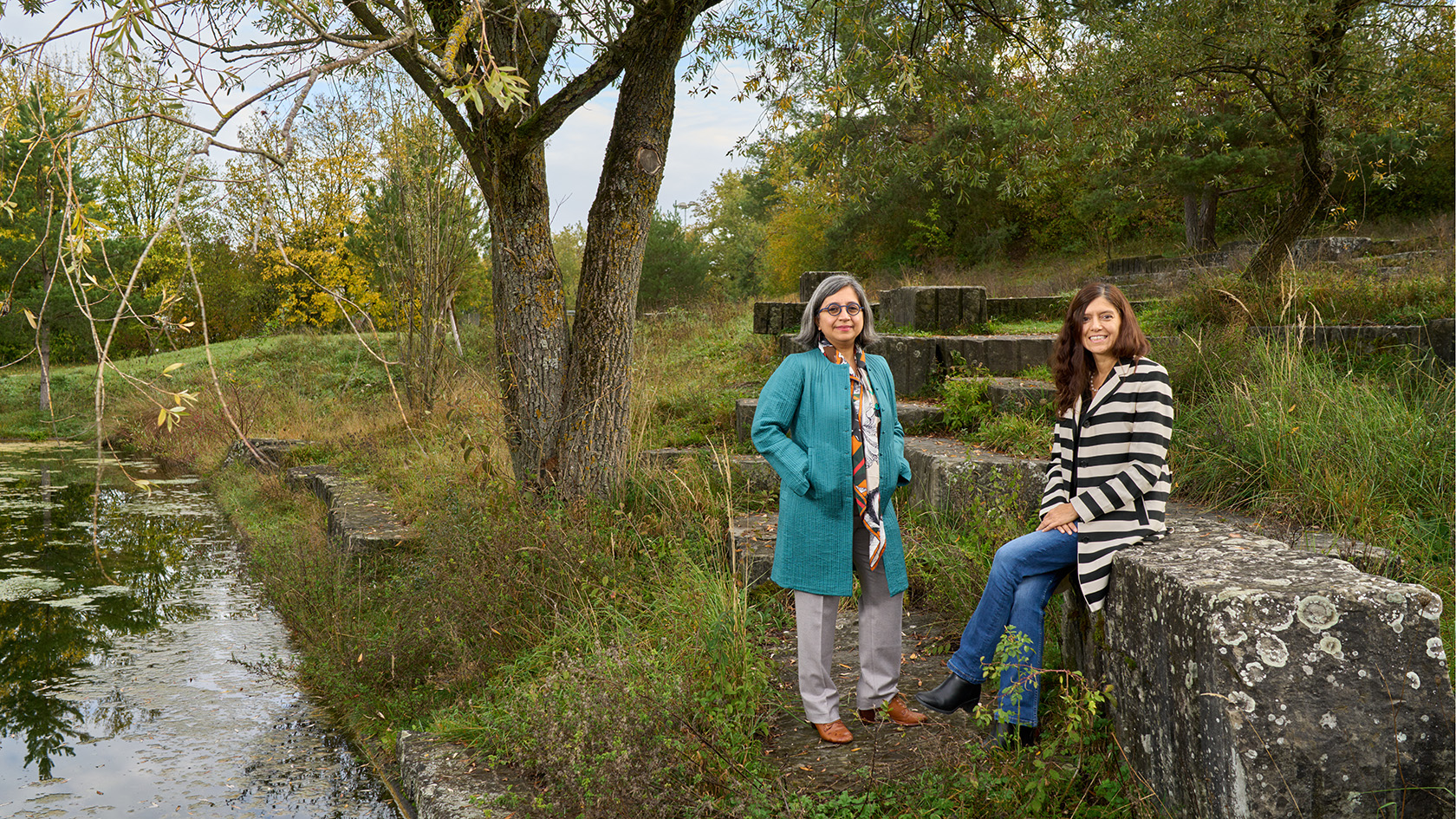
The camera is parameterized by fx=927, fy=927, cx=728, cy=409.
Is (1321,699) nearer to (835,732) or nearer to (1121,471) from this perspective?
(1121,471)

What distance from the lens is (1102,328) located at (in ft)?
10.1

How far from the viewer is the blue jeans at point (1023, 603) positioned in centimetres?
298

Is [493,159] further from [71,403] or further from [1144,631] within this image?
[71,403]

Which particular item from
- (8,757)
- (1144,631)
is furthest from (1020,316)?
(8,757)

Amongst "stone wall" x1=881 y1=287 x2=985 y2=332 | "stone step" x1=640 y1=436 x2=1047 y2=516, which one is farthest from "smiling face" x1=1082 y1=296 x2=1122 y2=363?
"stone wall" x1=881 y1=287 x2=985 y2=332

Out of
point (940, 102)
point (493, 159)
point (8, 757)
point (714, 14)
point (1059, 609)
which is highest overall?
point (714, 14)

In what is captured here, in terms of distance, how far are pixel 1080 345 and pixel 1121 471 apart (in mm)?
490

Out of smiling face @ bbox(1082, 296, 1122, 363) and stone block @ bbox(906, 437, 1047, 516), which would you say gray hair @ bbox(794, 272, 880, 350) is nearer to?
smiling face @ bbox(1082, 296, 1122, 363)

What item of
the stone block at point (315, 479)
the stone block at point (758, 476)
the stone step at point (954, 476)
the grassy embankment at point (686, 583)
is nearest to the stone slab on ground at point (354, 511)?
the stone block at point (315, 479)

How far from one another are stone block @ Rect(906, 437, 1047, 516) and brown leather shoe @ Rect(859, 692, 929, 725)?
54.8 inches

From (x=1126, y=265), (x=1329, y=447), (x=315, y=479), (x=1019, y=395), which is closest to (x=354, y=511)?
(x=315, y=479)

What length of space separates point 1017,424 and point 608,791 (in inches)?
150

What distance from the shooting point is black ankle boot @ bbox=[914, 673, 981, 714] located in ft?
10.5

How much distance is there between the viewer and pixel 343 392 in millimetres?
15328
